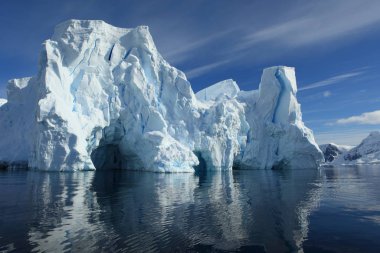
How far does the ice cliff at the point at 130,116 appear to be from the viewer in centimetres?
3388

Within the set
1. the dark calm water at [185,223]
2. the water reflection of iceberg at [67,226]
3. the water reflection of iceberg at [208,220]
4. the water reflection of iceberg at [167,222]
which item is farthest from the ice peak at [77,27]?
the water reflection of iceberg at [67,226]

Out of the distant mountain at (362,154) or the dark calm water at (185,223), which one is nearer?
the dark calm water at (185,223)

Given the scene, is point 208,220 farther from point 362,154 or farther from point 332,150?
point 332,150

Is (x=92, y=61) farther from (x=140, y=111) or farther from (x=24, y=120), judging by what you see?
(x=24, y=120)

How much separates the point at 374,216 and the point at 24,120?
39515 mm

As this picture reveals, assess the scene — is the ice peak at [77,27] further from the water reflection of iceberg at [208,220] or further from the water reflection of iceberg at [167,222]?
the water reflection of iceberg at [208,220]

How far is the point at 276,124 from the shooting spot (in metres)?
46.9

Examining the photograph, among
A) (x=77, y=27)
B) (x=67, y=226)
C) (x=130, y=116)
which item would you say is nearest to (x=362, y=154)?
(x=130, y=116)

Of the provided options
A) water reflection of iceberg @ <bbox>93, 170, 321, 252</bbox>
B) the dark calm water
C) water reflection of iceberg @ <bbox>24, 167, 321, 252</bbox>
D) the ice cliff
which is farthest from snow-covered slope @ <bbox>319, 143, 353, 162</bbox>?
water reflection of iceberg @ <bbox>24, 167, 321, 252</bbox>

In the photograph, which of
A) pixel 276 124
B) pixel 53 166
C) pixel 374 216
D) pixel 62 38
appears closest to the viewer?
pixel 374 216

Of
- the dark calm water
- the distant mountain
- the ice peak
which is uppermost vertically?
the ice peak

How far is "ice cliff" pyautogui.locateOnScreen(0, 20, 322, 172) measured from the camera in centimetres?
3388

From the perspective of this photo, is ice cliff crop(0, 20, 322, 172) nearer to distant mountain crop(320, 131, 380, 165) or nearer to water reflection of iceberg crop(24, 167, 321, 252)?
water reflection of iceberg crop(24, 167, 321, 252)

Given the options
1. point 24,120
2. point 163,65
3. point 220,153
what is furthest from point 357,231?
point 24,120
